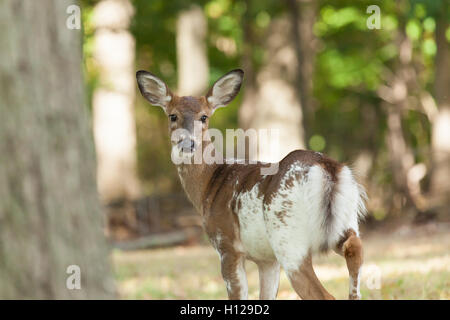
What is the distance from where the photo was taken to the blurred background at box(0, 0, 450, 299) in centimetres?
1109

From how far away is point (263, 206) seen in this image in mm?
4738

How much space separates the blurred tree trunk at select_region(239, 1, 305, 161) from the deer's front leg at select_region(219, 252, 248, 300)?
8877 millimetres

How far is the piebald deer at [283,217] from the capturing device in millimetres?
4488

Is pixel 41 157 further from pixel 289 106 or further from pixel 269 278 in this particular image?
pixel 289 106

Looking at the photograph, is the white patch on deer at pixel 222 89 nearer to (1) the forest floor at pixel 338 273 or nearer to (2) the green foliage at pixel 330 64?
(1) the forest floor at pixel 338 273

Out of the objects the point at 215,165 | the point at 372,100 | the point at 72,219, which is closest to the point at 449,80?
the point at 372,100

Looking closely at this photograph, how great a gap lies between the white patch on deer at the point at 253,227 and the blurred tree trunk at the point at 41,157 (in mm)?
1508

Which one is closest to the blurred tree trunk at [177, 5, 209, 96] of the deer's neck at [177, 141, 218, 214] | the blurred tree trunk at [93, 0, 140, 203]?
the blurred tree trunk at [93, 0, 140, 203]

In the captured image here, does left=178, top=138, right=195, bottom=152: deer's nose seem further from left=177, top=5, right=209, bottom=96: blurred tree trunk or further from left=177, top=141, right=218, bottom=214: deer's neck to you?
left=177, top=5, right=209, bottom=96: blurred tree trunk

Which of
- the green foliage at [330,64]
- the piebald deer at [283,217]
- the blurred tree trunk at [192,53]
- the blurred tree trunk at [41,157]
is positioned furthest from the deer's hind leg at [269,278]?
the blurred tree trunk at [192,53]

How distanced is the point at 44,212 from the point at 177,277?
224 inches

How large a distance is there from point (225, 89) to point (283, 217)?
1721 mm

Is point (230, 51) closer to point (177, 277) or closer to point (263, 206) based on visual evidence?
point (177, 277)

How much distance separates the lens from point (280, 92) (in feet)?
46.6
